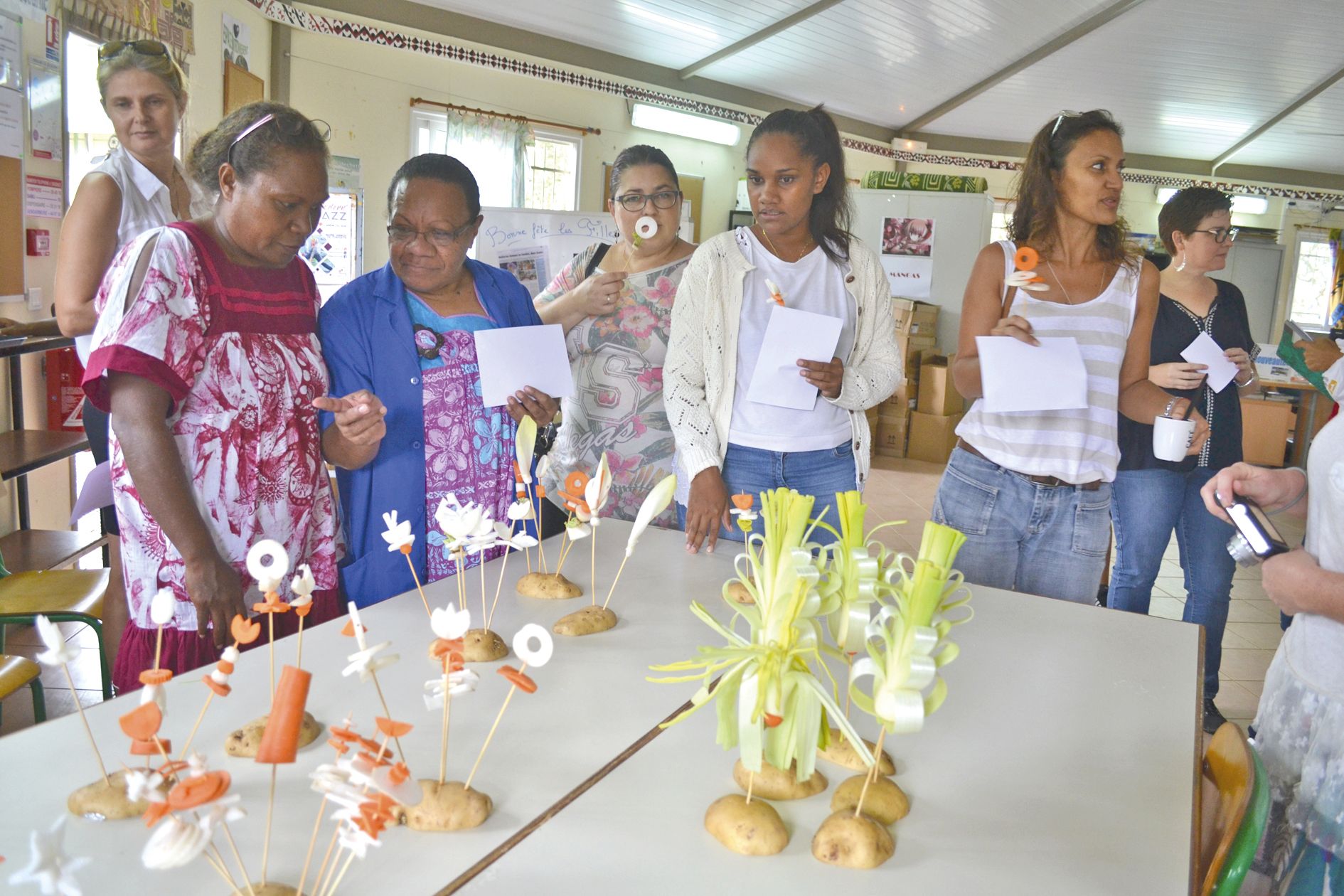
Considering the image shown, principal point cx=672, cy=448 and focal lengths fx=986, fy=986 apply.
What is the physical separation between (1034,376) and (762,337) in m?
0.57

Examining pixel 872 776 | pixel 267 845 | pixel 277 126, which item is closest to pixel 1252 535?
pixel 872 776

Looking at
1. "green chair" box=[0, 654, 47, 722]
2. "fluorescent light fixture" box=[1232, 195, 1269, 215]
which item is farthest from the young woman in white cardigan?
"fluorescent light fixture" box=[1232, 195, 1269, 215]

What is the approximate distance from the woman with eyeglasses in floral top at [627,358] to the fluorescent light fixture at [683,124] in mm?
6299

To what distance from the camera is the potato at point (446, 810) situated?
1.02 m

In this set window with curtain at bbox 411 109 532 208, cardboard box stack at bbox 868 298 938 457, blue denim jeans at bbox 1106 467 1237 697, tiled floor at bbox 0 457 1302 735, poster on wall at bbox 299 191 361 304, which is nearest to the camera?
blue denim jeans at bbox 1106 467 1237 697

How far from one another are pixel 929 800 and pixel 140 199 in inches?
101

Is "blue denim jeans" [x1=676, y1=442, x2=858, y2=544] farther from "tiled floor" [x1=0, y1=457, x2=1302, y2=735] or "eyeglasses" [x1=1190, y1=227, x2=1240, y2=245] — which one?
"eyeglasses" [x1=1190, y1=227, x2=1240, y2=245]

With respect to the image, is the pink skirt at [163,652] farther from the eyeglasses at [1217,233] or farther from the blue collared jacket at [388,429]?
the eyeglasses at [1217,233]

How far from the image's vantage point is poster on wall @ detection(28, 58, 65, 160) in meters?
3.54

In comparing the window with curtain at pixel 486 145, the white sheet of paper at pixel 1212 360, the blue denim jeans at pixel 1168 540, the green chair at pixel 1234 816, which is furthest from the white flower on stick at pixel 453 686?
the window with curtain at pixel 486 145

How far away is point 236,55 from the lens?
5.12 meters

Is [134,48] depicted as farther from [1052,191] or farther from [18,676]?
[1052,191]

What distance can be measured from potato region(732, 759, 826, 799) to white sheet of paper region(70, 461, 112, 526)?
74.0 inches

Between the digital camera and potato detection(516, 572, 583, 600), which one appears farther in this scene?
potato detection(516, 572, 583, 600)
